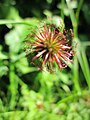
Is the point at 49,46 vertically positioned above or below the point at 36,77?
above

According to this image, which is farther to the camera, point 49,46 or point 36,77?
point 36,77

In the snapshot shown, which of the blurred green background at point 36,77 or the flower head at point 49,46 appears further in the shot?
the blurred green background at point 36,77

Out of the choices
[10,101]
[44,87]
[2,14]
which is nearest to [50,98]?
[44,87]

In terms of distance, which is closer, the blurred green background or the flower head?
the flower head

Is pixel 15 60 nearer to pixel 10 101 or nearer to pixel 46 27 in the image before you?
pixel 10 101
